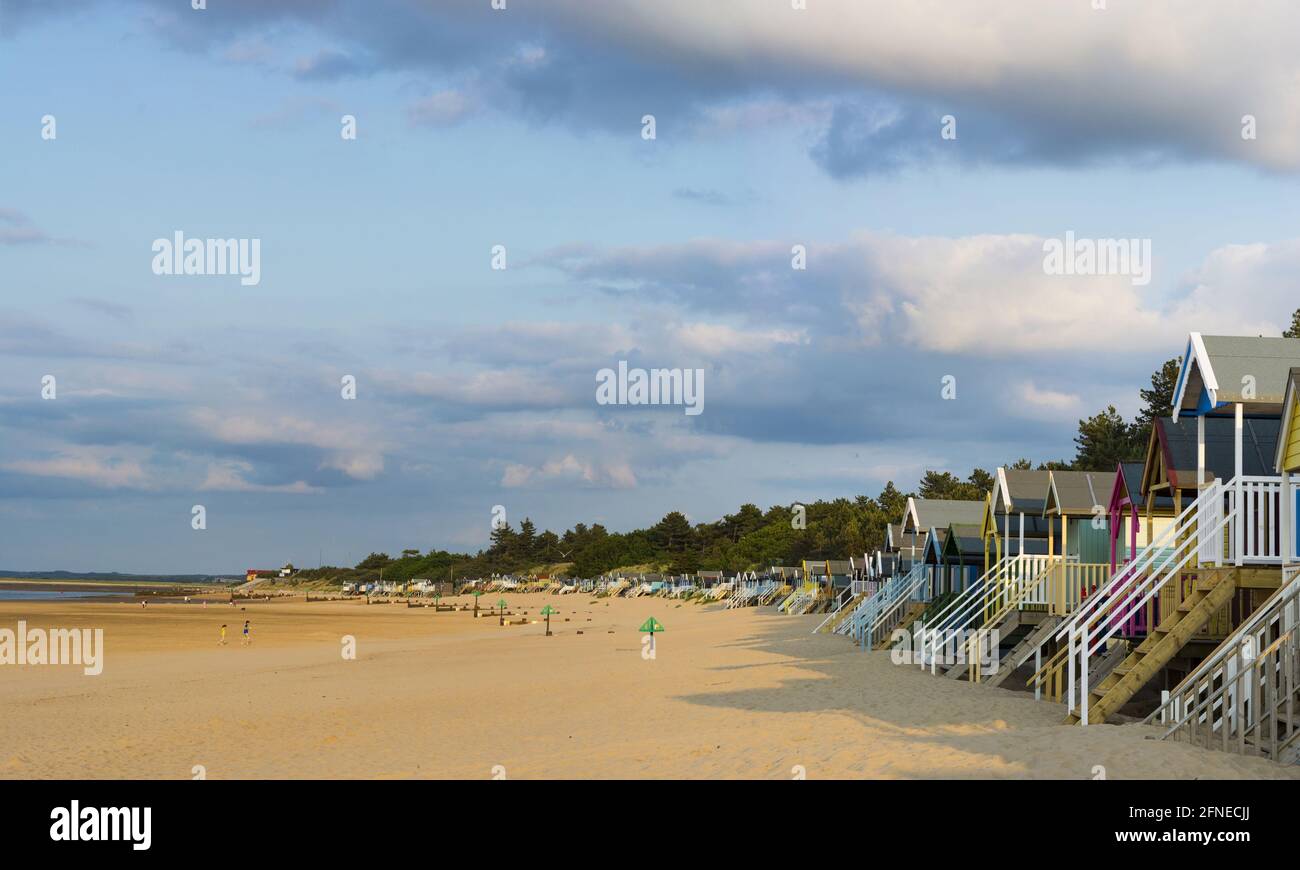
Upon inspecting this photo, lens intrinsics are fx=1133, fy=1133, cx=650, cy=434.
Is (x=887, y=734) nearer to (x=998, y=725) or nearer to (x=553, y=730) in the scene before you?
(x=998, y=725)

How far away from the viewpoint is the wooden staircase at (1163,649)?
1504 cm

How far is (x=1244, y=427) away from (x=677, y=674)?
1294 centimetres

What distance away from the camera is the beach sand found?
12570 millimetres

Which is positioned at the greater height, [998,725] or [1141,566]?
[1141,566]

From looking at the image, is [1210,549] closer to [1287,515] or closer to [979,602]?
[1287,515]

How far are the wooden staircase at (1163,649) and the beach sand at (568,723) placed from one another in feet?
2.75

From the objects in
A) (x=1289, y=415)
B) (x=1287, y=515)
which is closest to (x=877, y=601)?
(x=1287, y=515)

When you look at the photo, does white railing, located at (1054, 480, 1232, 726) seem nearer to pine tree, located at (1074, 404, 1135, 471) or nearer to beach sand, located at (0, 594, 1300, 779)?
beach sand, located at (0, 594, 1300, 779)

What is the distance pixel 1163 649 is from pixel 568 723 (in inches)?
341

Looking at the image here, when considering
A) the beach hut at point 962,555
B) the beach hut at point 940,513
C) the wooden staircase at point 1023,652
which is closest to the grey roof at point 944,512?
the beach hut at point 940,513

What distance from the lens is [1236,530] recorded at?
50.5 ft

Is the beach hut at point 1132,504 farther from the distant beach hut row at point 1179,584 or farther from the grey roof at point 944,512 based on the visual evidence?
the grey roof at point 944,512
